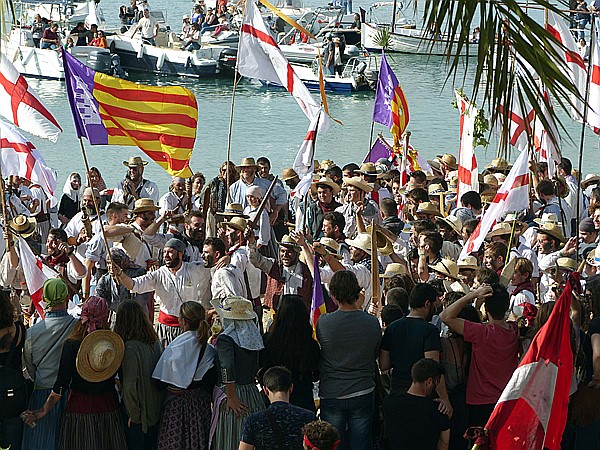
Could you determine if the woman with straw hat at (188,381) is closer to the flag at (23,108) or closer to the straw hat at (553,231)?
the straw hat at (553,231)

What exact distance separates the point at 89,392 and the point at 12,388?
45cm

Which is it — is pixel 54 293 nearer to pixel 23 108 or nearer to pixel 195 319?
pixel 195 319

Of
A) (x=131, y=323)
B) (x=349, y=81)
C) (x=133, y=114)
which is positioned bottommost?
(x=349, y=81)

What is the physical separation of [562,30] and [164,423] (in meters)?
7.59

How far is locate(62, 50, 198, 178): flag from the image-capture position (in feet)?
30.8

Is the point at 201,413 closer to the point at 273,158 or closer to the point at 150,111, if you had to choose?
the point at 150,111

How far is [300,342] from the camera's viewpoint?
6.39 m

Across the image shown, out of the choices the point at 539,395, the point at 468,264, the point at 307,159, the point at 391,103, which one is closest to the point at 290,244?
the point at 468,264

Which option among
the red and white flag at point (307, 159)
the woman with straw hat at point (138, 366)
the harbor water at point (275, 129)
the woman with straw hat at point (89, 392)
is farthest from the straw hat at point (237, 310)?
the harbor water at point (275, 129)

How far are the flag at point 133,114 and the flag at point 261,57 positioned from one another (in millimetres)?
1169

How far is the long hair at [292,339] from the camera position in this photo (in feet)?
20.9

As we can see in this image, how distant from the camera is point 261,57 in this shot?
36.7 ft

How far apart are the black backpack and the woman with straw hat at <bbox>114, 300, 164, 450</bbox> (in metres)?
0.59

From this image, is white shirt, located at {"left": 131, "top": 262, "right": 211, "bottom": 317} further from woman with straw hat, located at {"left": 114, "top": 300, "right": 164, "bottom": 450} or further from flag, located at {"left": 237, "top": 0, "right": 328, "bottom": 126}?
flag, located at {"left": 237, "top": 0, "right": 328, "bottom": 126}
